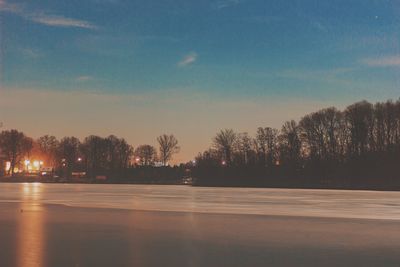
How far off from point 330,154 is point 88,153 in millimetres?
66525

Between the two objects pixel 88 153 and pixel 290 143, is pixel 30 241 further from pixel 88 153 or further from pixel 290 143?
pixel 88 153

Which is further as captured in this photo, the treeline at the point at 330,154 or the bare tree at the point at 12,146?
the bare tree at the point at 12,146

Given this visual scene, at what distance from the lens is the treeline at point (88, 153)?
127 meters

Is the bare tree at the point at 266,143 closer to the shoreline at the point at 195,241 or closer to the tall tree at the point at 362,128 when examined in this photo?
the tall tree at the point at 362,128

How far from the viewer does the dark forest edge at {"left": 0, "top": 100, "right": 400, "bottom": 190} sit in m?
76.5

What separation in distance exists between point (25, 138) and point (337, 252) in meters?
133

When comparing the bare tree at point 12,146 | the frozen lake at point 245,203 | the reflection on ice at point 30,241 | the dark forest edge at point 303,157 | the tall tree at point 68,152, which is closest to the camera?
the reflection on ice at point 30,241

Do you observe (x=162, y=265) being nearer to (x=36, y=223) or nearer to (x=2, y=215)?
(x=36, y=223)

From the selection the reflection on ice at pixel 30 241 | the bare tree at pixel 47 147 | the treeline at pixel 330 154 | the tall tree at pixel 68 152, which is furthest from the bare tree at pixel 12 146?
the reflection on ice at pixel 30 241

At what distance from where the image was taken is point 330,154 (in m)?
91.2

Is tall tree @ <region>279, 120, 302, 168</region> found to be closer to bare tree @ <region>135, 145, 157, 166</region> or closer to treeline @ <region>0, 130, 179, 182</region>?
treeline @ <region>0, 130, 179, 182</region>

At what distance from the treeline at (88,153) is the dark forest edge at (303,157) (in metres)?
0.35

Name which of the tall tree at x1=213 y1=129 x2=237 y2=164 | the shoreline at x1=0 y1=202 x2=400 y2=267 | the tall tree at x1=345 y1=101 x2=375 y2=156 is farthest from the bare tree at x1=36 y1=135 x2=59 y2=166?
the shoreline at x1=0 y1=202 x2=400 y2=267

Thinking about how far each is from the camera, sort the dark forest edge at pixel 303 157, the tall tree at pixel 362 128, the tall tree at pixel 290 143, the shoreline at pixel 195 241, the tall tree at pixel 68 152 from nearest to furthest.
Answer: the shoreline at pixel 195 241
the dark forest edge at pixel 303 157
the tall tree at pixel 362 128
the tall tree at pixel 290 143
the tall tree at pixel 68 152
